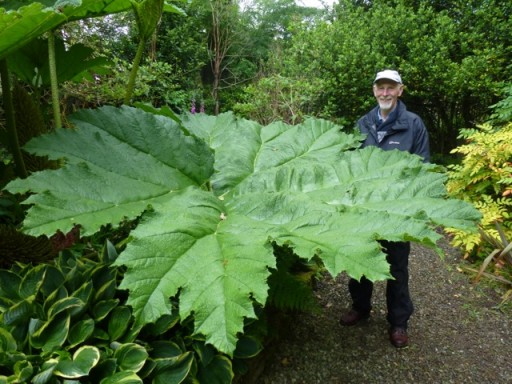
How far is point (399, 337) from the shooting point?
7.48 ft

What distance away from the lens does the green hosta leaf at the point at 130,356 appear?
3.61 ft

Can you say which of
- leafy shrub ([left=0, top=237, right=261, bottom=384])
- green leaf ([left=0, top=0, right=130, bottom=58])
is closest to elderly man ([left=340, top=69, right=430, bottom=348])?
leafy shrub ([left=0, top=237, right=261, bottom=384])

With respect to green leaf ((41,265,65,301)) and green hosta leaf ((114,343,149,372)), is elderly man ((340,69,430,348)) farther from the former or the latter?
green leaf ((41,265,65,301))

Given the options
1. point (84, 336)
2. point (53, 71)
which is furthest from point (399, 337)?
point (53, 71)

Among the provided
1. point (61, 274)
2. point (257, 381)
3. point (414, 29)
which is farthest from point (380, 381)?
point (414, 29)

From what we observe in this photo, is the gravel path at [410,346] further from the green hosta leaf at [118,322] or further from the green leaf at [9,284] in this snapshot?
the green leaf at [9,284]

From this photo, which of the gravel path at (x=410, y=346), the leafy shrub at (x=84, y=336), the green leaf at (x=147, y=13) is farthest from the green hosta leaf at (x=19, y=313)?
the gravel path at (x=410, y=346)

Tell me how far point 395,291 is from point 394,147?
2.70ft

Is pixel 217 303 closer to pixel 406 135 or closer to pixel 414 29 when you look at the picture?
pixel 406 135

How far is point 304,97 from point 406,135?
3706mm

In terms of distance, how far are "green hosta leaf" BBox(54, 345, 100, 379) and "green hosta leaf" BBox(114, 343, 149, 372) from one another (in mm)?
68

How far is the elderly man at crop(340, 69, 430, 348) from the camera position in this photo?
2244 millimetres

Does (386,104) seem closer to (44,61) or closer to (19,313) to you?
(44,61)

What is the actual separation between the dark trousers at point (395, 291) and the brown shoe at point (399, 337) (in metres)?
0.03
